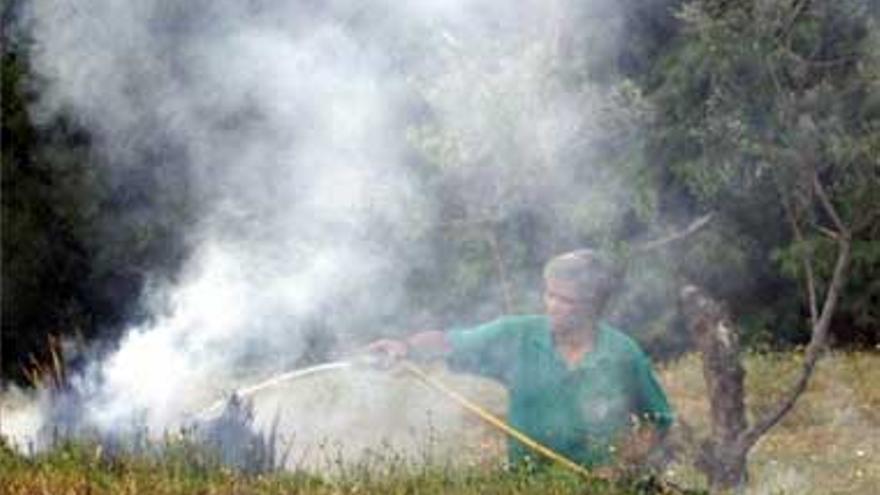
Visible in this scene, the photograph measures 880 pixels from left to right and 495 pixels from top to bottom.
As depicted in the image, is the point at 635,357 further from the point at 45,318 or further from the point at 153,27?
the point at 45,318

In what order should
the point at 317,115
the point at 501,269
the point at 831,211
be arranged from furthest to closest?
A: the point at 501,269 < the point at 317,115 < the point at 831,211

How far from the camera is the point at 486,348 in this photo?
6.70 meters

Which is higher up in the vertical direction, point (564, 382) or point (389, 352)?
point (389, 352)

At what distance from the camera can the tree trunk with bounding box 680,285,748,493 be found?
350 inches

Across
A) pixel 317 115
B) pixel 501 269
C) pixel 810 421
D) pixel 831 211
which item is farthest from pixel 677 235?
pixel 831 211

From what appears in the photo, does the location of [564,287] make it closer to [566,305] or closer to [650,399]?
[566,305]

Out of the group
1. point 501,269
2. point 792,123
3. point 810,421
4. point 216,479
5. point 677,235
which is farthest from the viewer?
point 677,235

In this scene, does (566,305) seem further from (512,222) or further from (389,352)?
(512,222)

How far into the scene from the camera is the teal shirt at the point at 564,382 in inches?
261

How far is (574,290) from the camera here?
6.57 meters

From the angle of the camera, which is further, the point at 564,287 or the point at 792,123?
the point at 792,123

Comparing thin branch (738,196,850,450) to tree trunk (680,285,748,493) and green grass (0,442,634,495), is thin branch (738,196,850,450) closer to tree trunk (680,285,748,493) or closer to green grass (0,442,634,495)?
tree trunk (680,285,748,493)

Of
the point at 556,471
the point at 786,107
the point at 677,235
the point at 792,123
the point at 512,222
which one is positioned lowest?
the point at 556,471

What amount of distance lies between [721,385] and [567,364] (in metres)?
2.62
